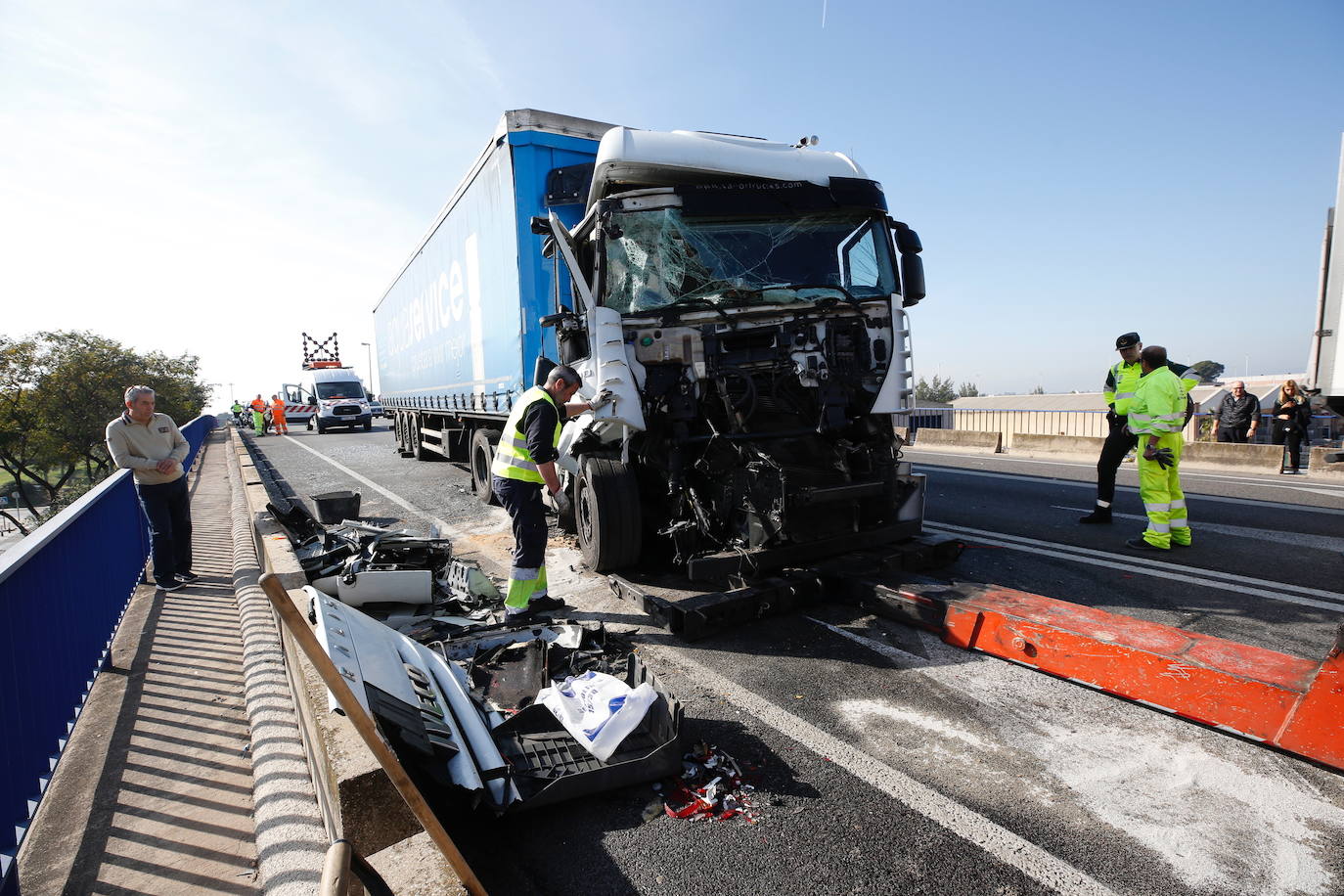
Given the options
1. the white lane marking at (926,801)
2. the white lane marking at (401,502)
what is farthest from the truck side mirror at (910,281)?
the white lane marking at (401,502)

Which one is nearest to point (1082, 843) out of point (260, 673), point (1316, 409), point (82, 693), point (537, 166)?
point (260, 673)

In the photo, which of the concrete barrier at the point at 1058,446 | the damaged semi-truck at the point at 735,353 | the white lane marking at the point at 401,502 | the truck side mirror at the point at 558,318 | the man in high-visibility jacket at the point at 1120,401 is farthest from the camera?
the concrete barrier at the point at 1058,446

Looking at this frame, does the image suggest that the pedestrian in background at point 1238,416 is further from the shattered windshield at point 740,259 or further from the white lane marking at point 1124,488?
the shattered windshield at point 740,259

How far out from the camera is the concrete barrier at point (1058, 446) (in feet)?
44.8

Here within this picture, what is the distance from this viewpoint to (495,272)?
24.7 ft

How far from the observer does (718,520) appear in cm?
454

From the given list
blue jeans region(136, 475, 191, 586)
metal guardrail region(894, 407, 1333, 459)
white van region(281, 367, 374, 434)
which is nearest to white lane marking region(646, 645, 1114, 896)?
blue jeans region(136, 475, 191, 586)

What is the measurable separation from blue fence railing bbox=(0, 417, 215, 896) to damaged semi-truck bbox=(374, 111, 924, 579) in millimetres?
2983

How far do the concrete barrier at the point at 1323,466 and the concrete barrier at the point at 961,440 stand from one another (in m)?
5.60

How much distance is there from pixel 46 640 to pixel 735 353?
4.10 meters

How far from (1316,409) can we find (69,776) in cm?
1818

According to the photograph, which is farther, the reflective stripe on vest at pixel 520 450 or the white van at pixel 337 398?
the white van at pixel 337 398

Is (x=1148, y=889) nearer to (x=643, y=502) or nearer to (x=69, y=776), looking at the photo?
(x=643, y=502)

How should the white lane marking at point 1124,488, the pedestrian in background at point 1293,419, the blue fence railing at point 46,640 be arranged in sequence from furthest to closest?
1. the pedestrian in background at point 1293,419
2. the white lane marking at point 1124,488
3. the blue fence railing at point 46,640
